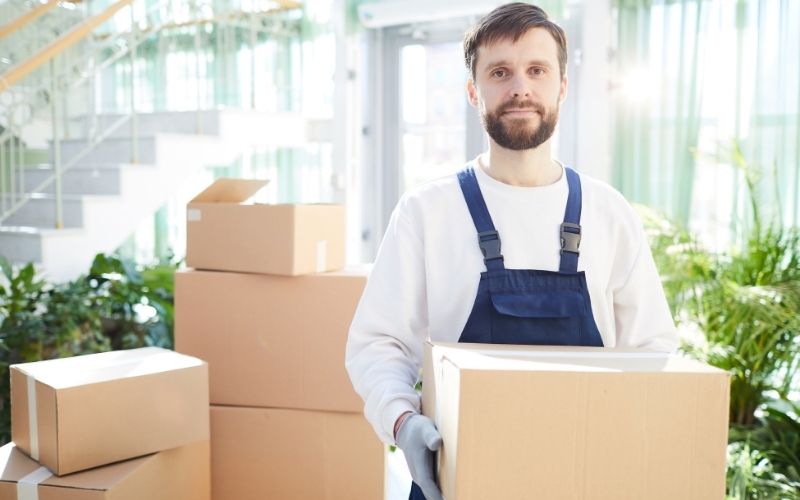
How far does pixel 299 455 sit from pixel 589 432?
150cm

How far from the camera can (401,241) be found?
127 centimetres

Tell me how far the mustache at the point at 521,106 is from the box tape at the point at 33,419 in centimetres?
127

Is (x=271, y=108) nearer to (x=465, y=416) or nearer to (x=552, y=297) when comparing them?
(x=552, y=297)

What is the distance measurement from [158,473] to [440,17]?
9.48 feet

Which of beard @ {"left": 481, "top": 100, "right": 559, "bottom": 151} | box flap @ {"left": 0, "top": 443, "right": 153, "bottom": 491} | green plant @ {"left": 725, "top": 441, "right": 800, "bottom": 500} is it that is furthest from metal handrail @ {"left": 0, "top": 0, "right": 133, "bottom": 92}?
green plant @ {"left": 725, "top": 441, "right": 800, "bottom": 500}

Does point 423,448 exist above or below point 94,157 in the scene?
below

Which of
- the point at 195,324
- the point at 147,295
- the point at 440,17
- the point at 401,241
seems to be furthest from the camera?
the point at 440,17

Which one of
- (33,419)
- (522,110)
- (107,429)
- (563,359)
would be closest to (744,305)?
(522,110)

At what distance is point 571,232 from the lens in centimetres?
122

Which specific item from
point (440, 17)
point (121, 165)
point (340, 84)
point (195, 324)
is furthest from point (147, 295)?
point (440, 17)

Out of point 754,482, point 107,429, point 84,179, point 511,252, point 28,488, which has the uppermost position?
point 84,179

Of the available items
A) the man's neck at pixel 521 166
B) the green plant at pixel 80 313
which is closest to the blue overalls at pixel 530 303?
the man's neck at pixel 521 166

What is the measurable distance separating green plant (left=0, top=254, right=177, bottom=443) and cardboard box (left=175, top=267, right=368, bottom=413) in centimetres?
88

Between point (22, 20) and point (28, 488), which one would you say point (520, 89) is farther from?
point (22, 20)
